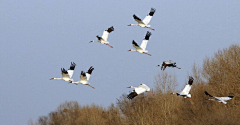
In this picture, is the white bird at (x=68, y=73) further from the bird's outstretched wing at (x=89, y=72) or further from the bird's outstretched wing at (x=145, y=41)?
the bird's outstretched wing at (x=145, y=41)

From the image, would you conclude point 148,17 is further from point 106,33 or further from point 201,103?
point 201,103

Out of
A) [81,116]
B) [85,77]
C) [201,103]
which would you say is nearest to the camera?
[85,77]

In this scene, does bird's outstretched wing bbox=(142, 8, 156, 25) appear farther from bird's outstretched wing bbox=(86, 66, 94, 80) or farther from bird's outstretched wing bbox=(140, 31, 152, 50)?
bird's outstretched wing bbox=(86, 66, 94, 80)

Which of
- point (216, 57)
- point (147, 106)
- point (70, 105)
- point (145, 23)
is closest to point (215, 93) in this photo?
point (216, 57)

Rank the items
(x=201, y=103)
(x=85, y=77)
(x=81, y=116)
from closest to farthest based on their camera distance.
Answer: (x=85, y=77) < (x=201, y=103) < (x=81, y=116)

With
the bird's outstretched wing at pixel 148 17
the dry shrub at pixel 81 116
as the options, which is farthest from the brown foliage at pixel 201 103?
the bird's outstretched wing at pixel 148 17

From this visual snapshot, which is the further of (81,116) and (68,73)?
(81,116)

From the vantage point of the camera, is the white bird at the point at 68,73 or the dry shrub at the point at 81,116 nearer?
the white bird at the point at 68,73

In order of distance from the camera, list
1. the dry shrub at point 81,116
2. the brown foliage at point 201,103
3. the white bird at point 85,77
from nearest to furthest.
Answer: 1. the white bird at point 85,77
2. the brown foliage at point 201,103
3. the dry shrub at point 81,116

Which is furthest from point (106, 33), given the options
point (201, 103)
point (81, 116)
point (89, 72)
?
point (81, 116)

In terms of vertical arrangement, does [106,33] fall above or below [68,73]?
above

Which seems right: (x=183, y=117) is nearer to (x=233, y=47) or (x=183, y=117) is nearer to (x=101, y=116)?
(x=233, y=47)

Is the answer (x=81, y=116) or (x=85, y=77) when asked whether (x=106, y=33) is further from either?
(x=81, y=116)

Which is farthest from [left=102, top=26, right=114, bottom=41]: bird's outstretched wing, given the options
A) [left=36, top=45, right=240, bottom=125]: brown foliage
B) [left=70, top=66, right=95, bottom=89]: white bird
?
[left=36, top=45, right=240, bottom=125]: brown foliage
